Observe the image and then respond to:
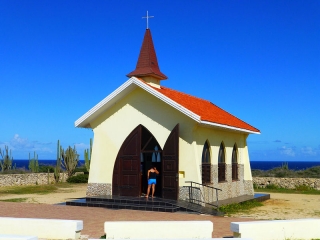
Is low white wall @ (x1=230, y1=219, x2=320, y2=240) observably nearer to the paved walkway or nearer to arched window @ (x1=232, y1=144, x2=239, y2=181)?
the paved walkway

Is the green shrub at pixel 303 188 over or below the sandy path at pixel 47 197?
over

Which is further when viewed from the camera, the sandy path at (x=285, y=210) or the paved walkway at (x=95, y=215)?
the sandy path at (x=285, y=210)

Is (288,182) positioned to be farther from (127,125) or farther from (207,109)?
(127,125)

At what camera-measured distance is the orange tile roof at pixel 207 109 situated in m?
18.6

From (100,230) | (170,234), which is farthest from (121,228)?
(100,230)

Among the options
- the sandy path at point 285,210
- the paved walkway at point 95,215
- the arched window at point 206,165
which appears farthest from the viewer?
the arched window at point 206,165

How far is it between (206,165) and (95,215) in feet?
19.1

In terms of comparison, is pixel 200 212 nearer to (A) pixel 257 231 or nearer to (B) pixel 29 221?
(A) pixel 257 231

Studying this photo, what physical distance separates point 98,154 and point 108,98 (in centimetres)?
270

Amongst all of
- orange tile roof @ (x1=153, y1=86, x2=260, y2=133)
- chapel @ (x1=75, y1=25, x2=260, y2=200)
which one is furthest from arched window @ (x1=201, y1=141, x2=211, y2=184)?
orange tile roof @ (x1=153, y1=86, x2=260, y2=133)

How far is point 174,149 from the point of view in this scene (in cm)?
1730

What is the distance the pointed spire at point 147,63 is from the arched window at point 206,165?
3.98 m

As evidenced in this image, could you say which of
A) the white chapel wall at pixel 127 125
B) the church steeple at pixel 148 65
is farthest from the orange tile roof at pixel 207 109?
the white chapel wall at pixel 127 125

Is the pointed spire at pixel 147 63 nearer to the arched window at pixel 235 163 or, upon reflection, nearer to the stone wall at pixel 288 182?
the arched window at pixel 235 163
